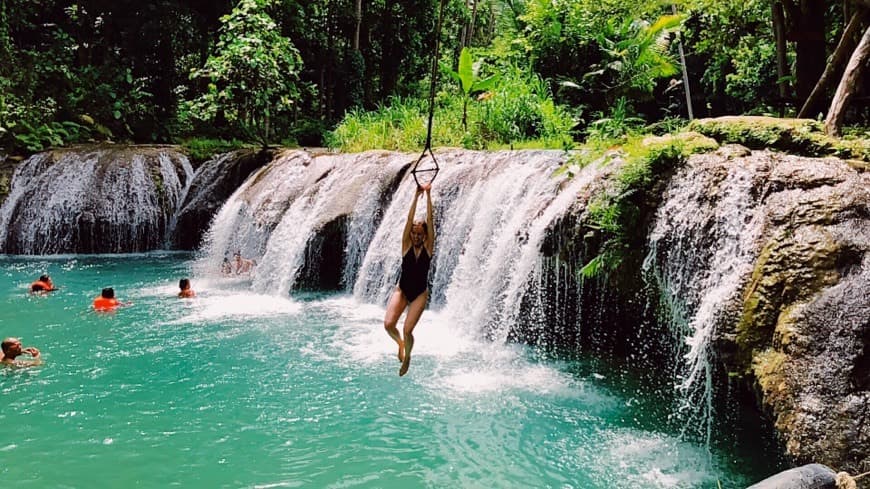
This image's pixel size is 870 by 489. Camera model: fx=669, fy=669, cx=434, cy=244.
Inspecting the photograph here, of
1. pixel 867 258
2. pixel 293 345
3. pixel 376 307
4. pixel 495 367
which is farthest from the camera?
pixel 376 307

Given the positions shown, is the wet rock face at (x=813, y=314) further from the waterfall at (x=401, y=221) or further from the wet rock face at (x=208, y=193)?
the wet rock face at (x=208, y=193)

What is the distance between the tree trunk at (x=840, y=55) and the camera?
298 inches

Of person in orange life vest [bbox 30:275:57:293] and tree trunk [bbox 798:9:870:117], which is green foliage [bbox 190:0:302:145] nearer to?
person in orange life vest [bbox 30:275:57:293]

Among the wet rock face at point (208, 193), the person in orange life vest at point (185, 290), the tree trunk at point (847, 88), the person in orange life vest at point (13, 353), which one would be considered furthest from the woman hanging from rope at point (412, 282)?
the wet rock face at point (208, 193)

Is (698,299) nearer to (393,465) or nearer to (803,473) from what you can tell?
(803,473)

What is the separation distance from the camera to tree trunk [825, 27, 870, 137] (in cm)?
628

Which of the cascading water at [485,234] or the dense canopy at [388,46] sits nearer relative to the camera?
the cascading water at [485,234]

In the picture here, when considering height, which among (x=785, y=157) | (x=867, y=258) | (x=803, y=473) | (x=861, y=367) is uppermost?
(x=785, y=157)

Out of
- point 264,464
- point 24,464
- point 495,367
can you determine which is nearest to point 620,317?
point 495,367

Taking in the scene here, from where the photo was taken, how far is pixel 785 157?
566 centimetres

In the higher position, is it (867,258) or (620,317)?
(867,258)

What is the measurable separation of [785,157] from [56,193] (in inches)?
559

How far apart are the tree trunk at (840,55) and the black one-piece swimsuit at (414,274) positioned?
5813 millimetres

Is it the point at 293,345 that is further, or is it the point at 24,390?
the point at 293,345
